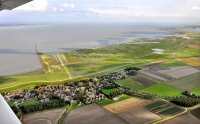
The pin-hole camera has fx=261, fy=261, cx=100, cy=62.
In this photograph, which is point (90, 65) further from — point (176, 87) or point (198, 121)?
point (198, 121)

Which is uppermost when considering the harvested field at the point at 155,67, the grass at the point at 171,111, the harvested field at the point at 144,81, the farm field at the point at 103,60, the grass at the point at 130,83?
the grass at the point at 171,111

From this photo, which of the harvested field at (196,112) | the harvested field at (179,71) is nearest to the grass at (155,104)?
the harvested field at (196,112)

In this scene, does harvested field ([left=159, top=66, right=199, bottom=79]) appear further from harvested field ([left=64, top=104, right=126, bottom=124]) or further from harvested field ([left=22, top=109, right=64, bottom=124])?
harvested field ([left=22, top=109, right=64, bottom=124])

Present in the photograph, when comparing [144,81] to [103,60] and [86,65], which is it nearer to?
[86,65]

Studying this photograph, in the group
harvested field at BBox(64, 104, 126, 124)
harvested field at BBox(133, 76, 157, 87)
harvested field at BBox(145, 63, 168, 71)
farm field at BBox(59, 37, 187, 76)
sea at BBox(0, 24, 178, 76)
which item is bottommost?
sea at BBox(0, 24, 178, 76)

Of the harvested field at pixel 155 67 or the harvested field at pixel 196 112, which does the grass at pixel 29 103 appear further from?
the harvested field at pixel 155 67

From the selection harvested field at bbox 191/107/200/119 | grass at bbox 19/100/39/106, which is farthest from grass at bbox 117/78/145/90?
grass at bbox 19/100/39/106
